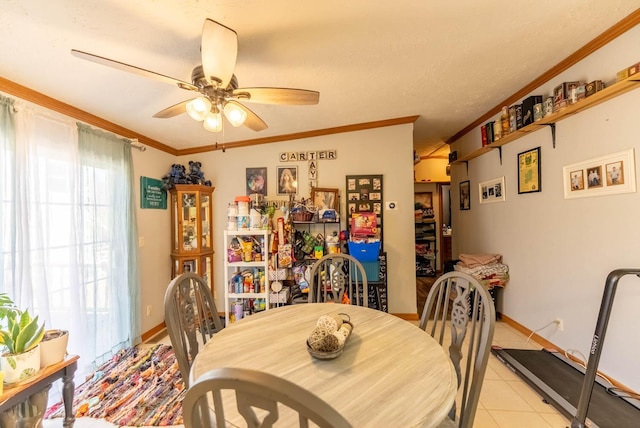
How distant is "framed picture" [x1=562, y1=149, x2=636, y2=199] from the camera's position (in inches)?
74.3

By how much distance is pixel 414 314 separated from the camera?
3414mm

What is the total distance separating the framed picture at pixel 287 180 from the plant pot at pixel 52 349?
2.43m

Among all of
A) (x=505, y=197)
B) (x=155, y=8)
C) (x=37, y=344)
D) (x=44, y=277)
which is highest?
(x=155, y=8)

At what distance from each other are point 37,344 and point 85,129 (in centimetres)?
175

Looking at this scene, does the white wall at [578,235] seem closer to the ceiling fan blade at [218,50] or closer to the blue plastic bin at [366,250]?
the blue plastic bin at [366,250]

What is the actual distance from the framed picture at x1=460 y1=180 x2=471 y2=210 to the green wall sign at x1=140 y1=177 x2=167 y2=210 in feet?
14.4

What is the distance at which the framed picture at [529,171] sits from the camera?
2.73m

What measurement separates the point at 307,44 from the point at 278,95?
424 millimetres

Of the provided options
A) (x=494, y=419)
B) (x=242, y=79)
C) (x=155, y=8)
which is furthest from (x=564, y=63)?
(x=155, y=8)

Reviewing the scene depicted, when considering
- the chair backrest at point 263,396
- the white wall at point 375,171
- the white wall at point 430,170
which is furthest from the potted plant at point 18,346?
the white wall at point 430,170

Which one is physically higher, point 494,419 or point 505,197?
point 505,197

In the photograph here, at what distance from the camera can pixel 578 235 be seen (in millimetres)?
Answer: 2307

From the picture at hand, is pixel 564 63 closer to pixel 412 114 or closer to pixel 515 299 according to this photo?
pixel 412 114

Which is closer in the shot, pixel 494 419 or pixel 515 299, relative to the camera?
pixel 494 419
